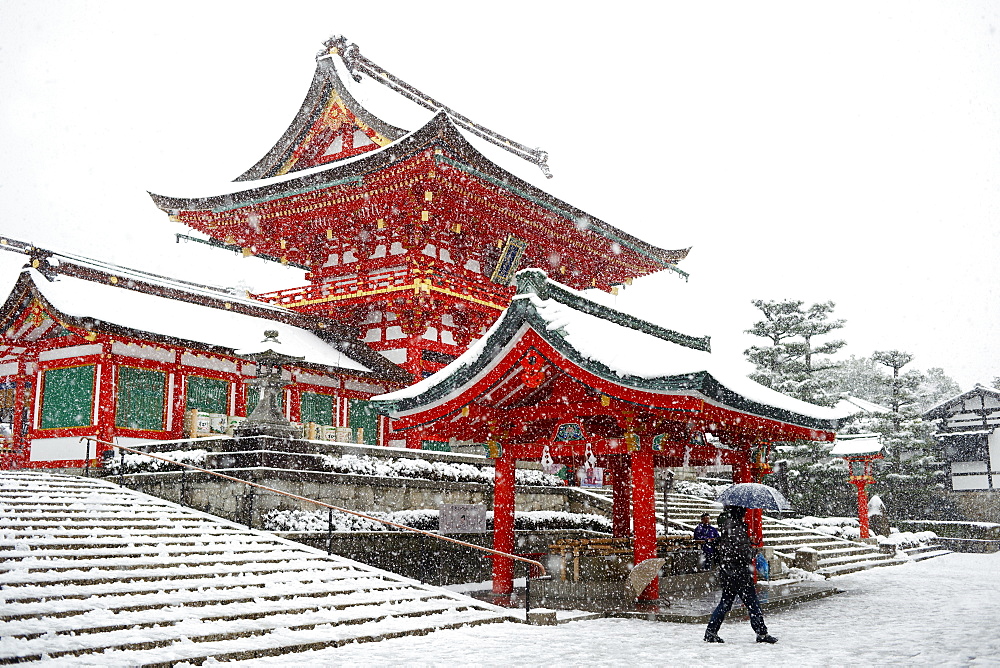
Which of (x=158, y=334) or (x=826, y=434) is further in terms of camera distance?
(x=158, y=334)

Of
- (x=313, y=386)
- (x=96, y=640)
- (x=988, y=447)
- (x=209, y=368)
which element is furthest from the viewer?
(x=988, y=447)

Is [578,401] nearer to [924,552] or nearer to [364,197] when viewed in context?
[364,197]

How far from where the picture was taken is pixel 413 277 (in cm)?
2305

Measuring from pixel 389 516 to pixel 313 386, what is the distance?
7.81 meters

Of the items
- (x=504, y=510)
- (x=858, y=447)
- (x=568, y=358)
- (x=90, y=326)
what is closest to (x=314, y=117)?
(x=90, y=326)

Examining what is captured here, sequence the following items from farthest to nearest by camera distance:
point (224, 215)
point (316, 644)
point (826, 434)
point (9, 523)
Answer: point (224, 215) < point (826, 434) < point (9, 523) < point (316, 644)

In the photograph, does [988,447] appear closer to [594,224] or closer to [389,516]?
[594,224]

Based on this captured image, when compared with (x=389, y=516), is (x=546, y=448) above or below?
above

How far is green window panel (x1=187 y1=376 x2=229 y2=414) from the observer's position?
2005 centimetres

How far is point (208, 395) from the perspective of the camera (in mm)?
20375

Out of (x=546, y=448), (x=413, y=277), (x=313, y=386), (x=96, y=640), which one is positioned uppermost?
(x=413, y=277)

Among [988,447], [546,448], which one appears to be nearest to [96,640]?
[546,448]

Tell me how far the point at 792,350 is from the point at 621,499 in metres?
20.9

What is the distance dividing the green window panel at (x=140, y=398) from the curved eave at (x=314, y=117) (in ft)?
34.4
